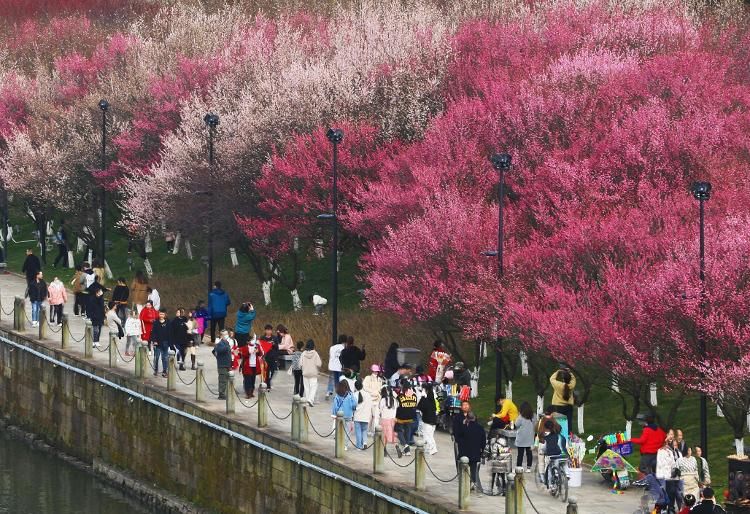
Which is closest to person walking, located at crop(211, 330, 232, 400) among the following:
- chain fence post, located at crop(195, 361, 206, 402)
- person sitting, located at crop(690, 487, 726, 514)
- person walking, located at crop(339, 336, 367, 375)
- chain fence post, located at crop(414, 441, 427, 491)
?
chain fence post, located at crop(195, 361, 206, 402)

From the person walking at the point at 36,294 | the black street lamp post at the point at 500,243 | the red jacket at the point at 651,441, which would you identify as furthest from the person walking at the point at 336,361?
the person walking at the point at 36,294

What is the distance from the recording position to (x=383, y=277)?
51.7 m

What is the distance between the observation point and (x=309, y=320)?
61.0 meters

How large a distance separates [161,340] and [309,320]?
13465 millimetres

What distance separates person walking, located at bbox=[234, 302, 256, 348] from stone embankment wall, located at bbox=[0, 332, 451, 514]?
111 inches

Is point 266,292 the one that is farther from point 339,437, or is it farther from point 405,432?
point 339,437

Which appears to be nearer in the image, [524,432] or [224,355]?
[524,432]

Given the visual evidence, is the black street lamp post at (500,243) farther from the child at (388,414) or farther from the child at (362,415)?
the child at (362,415)

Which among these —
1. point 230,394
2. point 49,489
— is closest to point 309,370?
point 230,394

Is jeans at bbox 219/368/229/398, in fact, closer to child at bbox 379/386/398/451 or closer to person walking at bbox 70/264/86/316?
child at bbox 379/386/398/451

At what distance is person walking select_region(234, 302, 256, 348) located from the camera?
48156mm

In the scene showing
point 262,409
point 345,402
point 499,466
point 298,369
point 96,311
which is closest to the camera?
point 499,466

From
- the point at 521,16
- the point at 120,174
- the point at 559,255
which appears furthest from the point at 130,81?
the point at 559,255

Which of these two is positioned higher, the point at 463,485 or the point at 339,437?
the point at 339,437
